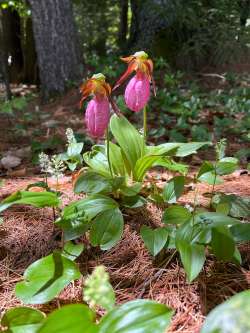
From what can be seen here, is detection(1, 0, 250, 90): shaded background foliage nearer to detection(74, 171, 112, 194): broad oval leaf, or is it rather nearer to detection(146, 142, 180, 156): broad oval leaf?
detection(146, 142, 180, 156): broad oval leaf

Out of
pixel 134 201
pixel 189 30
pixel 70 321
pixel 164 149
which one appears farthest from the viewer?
pixel 189 30

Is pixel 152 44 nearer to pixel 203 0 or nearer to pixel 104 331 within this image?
pixel 203 0

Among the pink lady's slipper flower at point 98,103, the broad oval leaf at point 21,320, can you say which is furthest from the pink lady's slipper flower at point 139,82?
the broad oval leaf at point 21,320

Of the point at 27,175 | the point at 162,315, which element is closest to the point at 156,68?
the point at 27,175

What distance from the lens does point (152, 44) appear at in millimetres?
6059

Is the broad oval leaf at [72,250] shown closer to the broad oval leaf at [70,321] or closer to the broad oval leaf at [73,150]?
the broad oval leaf at [70,321]

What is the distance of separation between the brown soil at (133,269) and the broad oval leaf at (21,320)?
0.52ft

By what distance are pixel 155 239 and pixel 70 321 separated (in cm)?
69

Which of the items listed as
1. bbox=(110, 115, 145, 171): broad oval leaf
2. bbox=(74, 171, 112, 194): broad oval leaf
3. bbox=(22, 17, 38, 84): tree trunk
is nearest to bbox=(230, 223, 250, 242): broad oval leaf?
bbox=(74, 171, 112, 194): broad oval leaf

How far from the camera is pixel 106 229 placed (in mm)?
1755

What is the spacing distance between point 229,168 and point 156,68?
12.9ft

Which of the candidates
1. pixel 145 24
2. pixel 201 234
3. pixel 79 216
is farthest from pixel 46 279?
pixel 145 24

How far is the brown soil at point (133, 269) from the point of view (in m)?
1.48

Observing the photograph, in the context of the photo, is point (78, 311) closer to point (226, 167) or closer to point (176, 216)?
point (176, 216)
